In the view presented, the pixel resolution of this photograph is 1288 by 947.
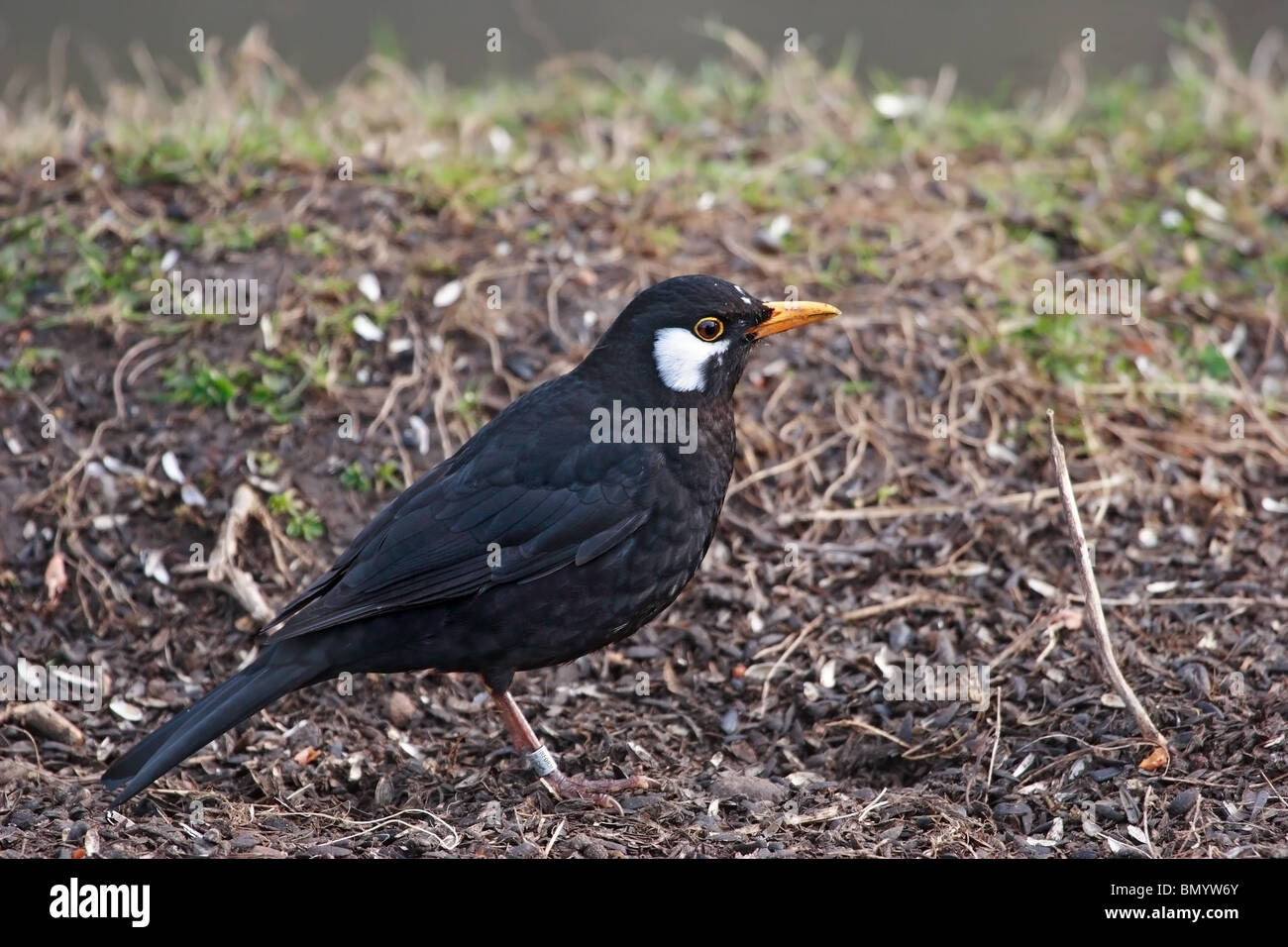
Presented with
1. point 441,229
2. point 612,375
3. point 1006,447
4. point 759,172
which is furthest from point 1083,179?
point 612,375

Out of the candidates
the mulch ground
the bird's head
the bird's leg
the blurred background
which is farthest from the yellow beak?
the blurred background

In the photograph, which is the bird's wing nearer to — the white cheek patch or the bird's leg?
the white cheek patch

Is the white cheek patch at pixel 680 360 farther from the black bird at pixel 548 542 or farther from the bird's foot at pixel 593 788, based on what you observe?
the bird's foot at pixel 593 788

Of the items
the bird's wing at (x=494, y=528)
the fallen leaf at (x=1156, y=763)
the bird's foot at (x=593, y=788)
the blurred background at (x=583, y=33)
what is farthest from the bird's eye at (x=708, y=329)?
the blurred background at (x=583, y=33)

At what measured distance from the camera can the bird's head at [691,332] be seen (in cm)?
476

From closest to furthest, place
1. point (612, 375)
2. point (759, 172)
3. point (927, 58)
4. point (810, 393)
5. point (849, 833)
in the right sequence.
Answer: point (849, 833) < point (612, 375) < point (810, 393) < point (759, 172) < point (927, 58)

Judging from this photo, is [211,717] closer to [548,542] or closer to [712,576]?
[548,542]

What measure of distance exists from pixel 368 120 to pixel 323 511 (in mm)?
2940

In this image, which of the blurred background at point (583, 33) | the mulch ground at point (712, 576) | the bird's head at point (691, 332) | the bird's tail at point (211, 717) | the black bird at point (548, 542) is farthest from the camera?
the blurred background at point (583, 33)

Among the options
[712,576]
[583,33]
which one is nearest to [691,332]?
[712,576]

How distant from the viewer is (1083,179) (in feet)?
25.2

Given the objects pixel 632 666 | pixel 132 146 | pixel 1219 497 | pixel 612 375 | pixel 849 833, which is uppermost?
pixel 132 146

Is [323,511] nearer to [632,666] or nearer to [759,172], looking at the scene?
[632,666]

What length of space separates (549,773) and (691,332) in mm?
1527
